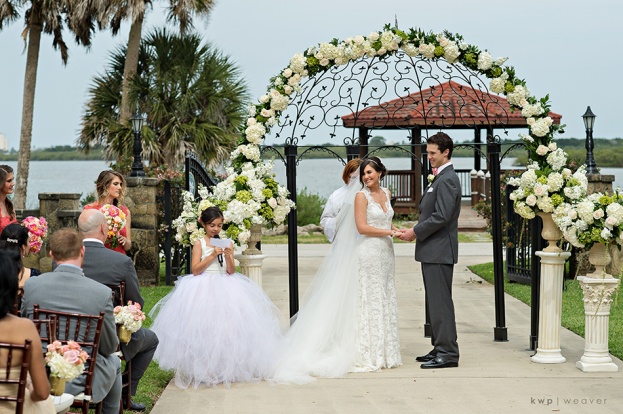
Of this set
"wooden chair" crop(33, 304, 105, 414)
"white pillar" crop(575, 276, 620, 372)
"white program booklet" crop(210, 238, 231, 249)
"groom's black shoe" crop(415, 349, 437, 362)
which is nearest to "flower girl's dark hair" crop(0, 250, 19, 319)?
"wooden chair" crop(33, 304, 105, 414)

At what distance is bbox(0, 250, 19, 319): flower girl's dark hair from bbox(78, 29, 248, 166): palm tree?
752 inches

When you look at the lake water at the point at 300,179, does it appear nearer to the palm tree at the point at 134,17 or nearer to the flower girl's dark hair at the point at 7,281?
the palm tree at the point at 134,17

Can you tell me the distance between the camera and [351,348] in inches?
332

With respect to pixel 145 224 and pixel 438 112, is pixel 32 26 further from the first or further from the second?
pixel 438 112

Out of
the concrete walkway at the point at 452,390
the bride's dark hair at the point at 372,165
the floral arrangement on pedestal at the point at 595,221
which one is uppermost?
the bride's dark hair at the point at 372,165

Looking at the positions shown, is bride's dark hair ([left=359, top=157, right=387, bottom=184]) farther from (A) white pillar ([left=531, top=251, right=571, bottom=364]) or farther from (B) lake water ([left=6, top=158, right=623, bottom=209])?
(B) lake water ([left=6, top=158, right=623, bottom=209])

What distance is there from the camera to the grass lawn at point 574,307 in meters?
9.88

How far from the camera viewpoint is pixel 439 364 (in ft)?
27.8

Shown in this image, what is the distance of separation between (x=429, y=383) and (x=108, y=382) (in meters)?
3.08

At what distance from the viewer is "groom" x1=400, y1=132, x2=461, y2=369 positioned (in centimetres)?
845

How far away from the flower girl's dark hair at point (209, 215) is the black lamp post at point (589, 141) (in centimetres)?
968

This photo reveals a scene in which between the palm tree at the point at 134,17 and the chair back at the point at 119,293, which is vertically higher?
the palm tree at the point at 134,17

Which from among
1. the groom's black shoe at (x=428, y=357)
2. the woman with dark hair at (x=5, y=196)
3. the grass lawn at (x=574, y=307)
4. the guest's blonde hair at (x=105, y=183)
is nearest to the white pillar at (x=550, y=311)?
the grass lawn at (x=574, y=307)

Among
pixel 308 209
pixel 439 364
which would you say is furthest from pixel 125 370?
pixel 308 209
